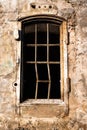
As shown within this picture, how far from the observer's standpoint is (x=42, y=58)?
7.32 metres

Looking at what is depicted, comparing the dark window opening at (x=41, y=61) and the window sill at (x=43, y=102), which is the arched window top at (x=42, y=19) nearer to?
the dark window opening at (x=41, y=61)

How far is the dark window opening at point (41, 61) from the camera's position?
729cm

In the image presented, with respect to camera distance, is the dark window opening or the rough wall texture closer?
the rough wall texture

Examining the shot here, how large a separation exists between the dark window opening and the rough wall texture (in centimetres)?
27

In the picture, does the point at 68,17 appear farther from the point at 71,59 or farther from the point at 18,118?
the point at 18,118

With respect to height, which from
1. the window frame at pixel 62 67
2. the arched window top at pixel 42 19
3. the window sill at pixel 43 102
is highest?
the arched window top at pixel 42 19

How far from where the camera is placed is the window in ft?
23.9

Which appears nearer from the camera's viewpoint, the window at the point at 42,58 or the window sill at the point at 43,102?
the window sill at the point at 43,102

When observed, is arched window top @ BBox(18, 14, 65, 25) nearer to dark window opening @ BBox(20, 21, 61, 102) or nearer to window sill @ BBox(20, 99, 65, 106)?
dark window opening @ BBox(20, 21, 61, 102)

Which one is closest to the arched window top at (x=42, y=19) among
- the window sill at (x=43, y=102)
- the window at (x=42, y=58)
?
the window at (x=42, y=58)

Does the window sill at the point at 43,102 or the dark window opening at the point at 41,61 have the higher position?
the dark window opening at the point at 41,61

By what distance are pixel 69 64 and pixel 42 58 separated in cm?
62

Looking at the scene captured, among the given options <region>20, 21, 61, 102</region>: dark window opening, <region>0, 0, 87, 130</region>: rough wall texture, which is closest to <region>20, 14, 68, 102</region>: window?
<region>20, 21, 61, 102</region>: dark window opening

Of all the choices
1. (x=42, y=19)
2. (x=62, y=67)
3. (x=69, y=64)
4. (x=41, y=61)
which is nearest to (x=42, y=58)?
(x=41, y=61)
